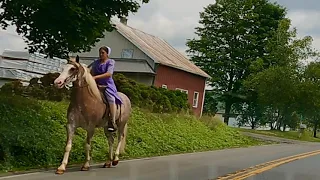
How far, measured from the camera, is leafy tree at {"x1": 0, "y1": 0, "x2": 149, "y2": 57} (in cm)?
1305

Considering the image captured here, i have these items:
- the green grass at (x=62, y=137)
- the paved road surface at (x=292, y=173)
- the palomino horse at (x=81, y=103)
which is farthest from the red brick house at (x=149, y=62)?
the palomino horse at (x=81, y=103)

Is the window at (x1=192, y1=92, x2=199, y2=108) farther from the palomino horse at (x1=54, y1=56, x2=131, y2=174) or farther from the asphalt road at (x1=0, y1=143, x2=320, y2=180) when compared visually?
the palomino horse at (x1=54, y1=56, x2=131, y2=174)

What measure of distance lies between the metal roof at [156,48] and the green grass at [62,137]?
12.9 m

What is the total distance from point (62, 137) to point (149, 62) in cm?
2445

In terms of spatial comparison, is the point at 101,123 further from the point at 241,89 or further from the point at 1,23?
the point at 241,89

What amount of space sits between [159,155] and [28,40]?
561cm

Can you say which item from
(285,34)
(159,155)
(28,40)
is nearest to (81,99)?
(28,40)

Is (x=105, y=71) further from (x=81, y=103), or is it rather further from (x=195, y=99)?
(x=195, y=99)

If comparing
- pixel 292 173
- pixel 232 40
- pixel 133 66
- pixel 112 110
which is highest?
Answer: pixel 232 40

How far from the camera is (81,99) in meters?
11.7

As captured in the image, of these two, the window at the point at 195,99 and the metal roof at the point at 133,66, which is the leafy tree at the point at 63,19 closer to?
the metal roof at the point at 133,66

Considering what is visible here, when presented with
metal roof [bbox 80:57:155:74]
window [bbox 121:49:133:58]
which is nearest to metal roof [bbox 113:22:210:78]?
metal roof [bbox 80:57:155:74]

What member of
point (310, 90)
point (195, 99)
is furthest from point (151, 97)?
point (310, 90)

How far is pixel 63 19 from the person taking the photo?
13.4 m
